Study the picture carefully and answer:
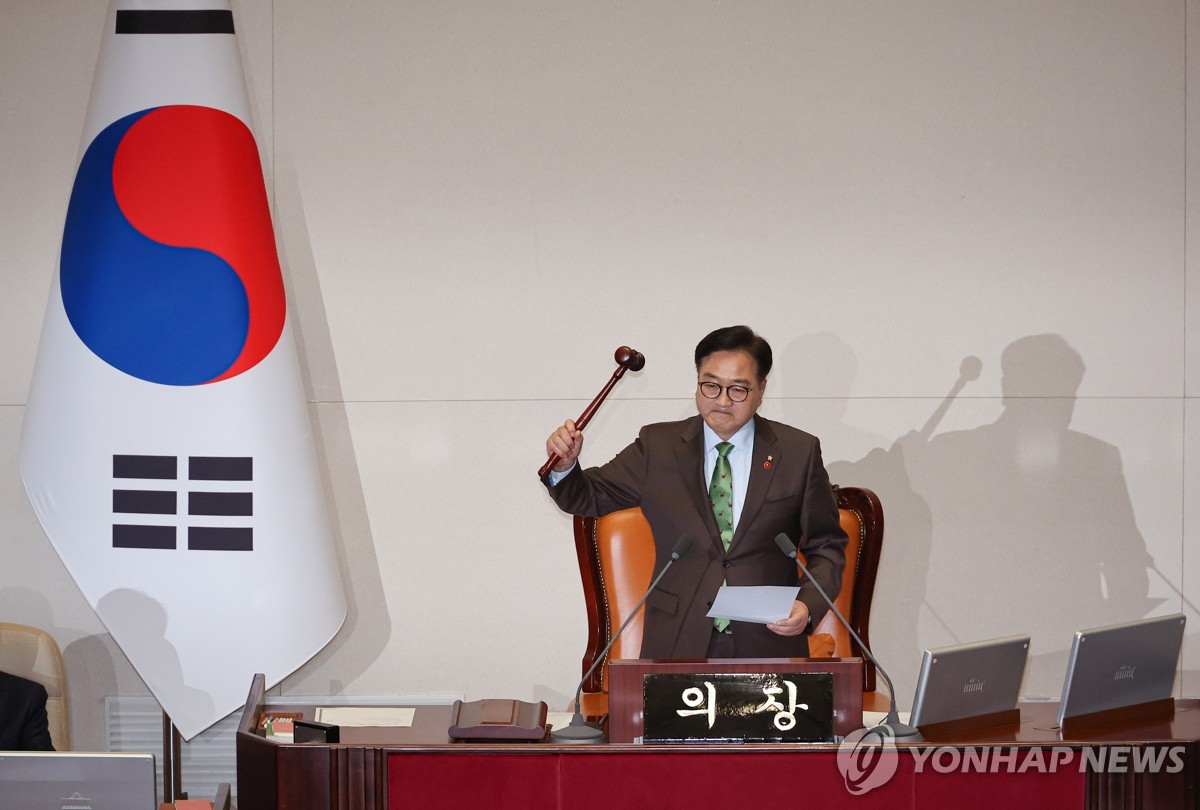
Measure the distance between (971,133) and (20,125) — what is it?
10.3ft

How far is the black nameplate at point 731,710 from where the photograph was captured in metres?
2.28

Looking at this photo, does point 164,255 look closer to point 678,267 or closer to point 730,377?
point 678,267

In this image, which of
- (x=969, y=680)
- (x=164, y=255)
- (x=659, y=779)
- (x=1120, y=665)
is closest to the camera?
(x=659, y=779)

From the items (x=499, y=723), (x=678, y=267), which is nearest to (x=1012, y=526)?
(x=678, y=267)

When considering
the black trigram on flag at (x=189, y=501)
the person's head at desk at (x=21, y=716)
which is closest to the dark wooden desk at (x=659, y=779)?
the person's head at desk at (x=21, y=716)

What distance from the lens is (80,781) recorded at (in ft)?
6.35

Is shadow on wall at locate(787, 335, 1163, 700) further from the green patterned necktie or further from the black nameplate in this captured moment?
the black nameplate

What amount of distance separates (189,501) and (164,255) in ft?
2.38

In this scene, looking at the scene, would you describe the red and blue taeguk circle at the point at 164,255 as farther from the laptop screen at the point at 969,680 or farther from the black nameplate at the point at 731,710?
the laptop screen at the point at 969,680

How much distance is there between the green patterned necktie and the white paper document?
23.6 inches

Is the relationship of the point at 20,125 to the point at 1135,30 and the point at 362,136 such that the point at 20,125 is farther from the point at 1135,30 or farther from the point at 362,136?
the point at 1135,30

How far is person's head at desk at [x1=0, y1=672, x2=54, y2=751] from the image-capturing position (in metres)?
3.08

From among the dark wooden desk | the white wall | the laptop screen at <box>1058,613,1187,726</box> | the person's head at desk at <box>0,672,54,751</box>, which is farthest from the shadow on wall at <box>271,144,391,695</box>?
the laptop screen at <box>1058,613,1187,726</box>

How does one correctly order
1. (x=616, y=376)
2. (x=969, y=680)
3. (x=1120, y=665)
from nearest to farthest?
(x=969, y=680) < (x=1120, y=665) < (x=616, y=376)
